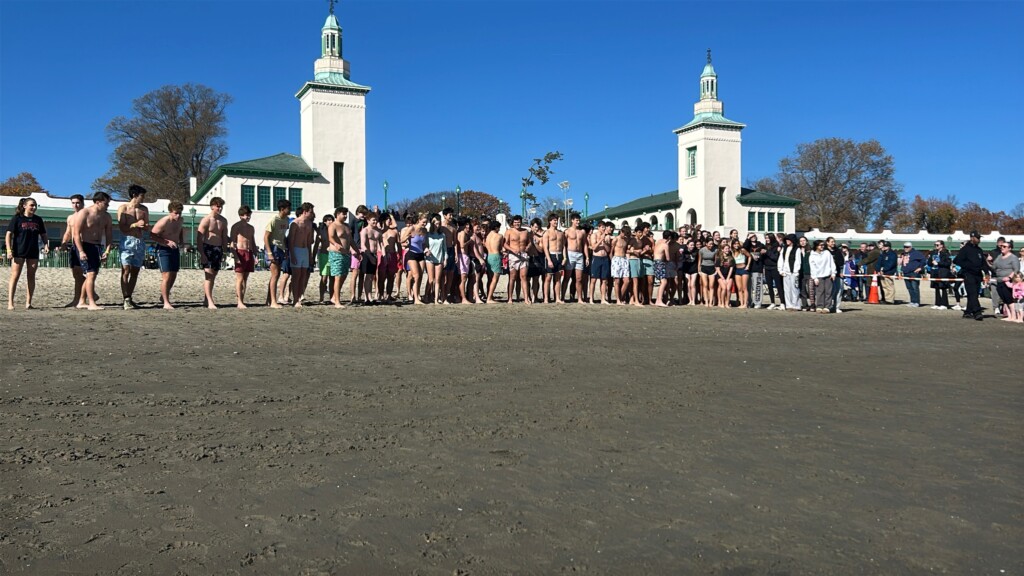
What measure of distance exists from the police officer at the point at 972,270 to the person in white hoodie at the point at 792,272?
3139mm

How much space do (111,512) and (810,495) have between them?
3136 millimetres

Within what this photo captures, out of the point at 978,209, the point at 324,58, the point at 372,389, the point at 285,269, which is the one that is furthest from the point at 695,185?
the point at 372,389

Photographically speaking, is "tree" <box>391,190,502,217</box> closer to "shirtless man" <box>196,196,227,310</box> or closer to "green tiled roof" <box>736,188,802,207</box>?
A: "green tiled roof" <box>736,188,802,207</box>

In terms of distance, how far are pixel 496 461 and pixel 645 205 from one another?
2764 inches

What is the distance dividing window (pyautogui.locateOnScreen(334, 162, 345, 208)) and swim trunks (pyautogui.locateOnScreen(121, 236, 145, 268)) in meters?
40.0

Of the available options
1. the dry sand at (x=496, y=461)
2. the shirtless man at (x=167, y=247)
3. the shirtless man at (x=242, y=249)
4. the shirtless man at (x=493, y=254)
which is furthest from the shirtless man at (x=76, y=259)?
the shirtless man at (x=493, y=254)

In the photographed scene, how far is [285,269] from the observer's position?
13.9 meters

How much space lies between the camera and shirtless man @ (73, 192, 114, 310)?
1209 cm

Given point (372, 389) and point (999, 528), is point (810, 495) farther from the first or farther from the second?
point (372, 389)

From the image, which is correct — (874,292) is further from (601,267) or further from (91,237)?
(91,237)

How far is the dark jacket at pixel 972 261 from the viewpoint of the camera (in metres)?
16.2

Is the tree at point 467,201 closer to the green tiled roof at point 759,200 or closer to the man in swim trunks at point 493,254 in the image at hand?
the green tiled roof at point 759,200

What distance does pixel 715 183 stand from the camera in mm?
63719

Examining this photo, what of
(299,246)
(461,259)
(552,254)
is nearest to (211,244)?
(299,246)
